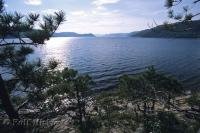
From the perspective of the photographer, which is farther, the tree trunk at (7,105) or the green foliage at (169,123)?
the green foliage at (169,123)

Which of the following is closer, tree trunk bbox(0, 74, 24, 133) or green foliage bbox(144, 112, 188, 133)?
tree trunk bbox(0, 74, 24, 133)

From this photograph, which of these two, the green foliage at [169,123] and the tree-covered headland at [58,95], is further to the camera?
the green foliage at [169,123]

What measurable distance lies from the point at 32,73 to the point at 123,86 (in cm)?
1272

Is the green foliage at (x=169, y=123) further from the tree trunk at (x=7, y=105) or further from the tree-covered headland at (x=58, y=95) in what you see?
the tree trunk at (x=7, y=105)

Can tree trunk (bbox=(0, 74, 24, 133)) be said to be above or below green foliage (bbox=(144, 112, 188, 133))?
above

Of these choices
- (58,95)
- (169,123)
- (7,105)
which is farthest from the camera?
(169,123)

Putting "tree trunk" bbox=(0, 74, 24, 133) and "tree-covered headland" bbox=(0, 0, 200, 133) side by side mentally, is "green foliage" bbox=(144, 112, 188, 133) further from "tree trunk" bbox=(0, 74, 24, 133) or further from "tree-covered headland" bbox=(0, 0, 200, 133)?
"tree trunk" bbox=(0, 74, 24, 133)

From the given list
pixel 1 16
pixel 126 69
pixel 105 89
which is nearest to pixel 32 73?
pixel 1 16

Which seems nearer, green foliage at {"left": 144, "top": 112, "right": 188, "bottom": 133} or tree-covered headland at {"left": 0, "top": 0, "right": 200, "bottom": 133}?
tree-covered headland at {"left": 0, "top": 0, "right": 200, "bottom": 133}

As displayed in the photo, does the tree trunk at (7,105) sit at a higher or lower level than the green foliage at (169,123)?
higher

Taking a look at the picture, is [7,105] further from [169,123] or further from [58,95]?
[169,123]

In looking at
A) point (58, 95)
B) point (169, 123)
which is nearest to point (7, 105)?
point (58, 95)

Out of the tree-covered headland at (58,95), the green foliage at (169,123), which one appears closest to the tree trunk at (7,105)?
the tree-covered headland at (58,95)

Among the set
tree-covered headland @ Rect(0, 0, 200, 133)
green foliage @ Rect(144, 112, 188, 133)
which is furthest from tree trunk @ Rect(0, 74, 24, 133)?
green foliage @ Rect(144, 112, 188, 133)
